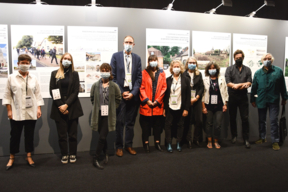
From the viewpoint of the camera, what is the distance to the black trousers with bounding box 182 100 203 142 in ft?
11.6

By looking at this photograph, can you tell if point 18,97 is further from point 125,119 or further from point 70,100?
point 125,119

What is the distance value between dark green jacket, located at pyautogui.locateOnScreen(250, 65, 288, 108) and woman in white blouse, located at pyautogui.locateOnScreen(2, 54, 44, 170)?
13.6 feet

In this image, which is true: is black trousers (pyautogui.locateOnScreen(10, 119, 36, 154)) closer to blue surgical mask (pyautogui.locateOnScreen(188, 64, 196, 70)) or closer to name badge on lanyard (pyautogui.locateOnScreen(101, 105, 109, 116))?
name badge on lanyard (pyautogui.locateOnScreen(101, 105, 109, 116))

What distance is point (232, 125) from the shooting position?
12.7ft

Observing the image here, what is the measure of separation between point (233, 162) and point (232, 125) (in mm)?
1099

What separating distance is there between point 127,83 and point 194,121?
5.44ft

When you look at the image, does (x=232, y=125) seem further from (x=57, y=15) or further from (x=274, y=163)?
(x=57, y=15)

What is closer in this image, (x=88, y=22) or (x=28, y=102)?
(x=28, y=102)

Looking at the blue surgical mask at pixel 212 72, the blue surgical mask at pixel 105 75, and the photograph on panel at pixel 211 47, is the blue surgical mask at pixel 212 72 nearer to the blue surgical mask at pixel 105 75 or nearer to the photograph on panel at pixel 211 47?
the photograph on panel at pixel 211 47

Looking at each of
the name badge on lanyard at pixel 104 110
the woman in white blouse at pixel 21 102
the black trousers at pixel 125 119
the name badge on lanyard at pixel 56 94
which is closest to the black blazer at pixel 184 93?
the black trousers at pixel 125 119

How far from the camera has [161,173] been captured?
2580 mm

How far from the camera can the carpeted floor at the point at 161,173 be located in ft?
7.42

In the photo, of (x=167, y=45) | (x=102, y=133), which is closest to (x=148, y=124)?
(x=102, y=133)

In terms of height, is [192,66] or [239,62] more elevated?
[239,62]
